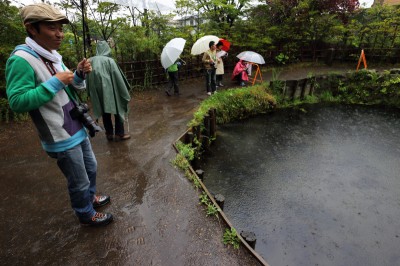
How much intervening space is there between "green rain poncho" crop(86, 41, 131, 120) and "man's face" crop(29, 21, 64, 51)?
2.44 m

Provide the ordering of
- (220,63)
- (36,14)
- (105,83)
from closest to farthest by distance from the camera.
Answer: (36,14) → (105,83) → (220,63)

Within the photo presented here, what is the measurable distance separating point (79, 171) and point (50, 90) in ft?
2.82

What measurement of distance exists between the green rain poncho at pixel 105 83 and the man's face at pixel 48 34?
2443 millimetres

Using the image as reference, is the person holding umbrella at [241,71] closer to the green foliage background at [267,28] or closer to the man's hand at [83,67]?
the green foliage background at [267,28]

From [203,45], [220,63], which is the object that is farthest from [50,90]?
[220,63]

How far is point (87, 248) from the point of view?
2.78 m

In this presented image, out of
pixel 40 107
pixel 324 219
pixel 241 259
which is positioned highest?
pixel 40 107

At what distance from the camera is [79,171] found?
2.45 metres

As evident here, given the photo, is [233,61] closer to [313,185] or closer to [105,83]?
[313,185]

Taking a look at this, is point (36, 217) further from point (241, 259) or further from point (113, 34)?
point (113, 34)

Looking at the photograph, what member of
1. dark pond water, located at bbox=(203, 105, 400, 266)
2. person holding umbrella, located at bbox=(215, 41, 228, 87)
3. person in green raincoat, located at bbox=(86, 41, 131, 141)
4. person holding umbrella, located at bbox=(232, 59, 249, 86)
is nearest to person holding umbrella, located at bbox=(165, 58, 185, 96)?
person holding umbrella, located at bbox=(215, 41, 228, 87)

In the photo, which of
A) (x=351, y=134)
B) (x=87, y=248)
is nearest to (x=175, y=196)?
(x=87, y=248)

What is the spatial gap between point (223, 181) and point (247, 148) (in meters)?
1.83

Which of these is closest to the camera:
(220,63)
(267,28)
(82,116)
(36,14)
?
(36,14)
